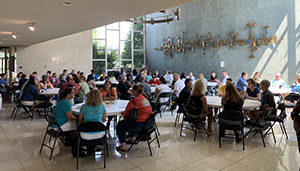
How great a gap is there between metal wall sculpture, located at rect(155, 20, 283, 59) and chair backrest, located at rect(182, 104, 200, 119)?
633 centimetres

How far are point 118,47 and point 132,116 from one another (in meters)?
14.9

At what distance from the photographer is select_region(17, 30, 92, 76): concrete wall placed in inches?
548

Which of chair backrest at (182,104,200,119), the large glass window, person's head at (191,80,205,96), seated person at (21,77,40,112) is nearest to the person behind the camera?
chair backrest at (182,104,200,119)

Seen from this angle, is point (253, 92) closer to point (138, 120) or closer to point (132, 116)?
point (138, 120)

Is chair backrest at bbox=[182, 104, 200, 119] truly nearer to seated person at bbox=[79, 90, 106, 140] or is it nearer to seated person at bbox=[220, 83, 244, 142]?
seated person at bbox=[220, 83, 244, 142]

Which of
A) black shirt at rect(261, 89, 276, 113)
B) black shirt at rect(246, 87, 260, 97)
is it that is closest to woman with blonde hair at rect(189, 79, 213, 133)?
black shirt at rect(261, 89, 276, 113)

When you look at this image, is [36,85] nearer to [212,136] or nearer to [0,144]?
[0,144]

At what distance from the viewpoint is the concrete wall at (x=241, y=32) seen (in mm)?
9169

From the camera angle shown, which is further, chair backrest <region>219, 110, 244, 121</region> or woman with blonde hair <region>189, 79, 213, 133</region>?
woman with blonde hair <region>189, 79, 213, 133</region>

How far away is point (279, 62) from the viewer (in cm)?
947

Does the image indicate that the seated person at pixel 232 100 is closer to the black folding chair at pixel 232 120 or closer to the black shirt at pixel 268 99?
the black folding chair at pixel 232 120

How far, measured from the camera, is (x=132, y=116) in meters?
4.10

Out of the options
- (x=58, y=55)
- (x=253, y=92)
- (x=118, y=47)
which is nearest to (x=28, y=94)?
(x=253, y=92)

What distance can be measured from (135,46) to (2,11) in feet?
47.3
